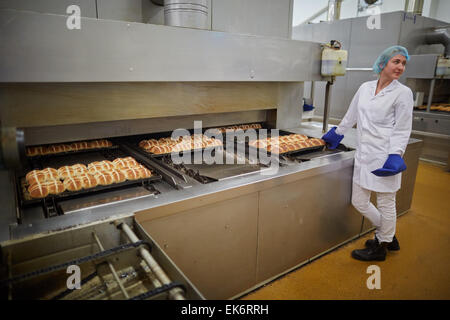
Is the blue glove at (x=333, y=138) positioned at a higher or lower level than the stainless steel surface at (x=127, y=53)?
lower

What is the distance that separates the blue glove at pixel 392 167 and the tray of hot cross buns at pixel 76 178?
1.41 m

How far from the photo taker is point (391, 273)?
7.31ft

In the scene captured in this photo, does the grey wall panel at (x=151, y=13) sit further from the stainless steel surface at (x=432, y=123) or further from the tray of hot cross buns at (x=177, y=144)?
the stainless steel surface at (x=432, y=123)

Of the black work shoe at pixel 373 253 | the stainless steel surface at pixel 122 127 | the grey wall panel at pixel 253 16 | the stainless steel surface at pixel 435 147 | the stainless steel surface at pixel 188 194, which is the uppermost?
the grey wall panel at pixel 253 16

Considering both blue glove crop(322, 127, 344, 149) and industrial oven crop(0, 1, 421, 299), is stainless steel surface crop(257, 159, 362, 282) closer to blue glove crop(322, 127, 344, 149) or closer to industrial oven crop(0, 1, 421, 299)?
industrial oven crop(0, 1, 421, 299)

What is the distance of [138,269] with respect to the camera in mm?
1136

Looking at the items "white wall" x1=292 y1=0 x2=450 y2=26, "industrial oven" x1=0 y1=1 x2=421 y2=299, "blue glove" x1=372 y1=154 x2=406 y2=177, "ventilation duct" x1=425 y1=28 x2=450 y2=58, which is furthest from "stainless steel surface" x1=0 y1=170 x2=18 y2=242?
"white wall" x1=292 y1=0 x2=450 y2=26

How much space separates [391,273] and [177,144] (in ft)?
5.81

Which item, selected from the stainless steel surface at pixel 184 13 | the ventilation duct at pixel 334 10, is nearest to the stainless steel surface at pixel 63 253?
the stainless steel surface at pixel 184 13

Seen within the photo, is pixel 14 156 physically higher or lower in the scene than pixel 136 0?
lower

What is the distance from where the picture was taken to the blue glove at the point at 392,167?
1.98 m

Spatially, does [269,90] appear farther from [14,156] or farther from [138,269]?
[14,156]
